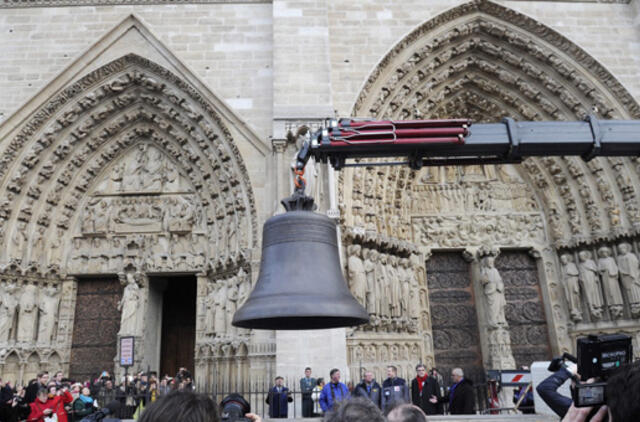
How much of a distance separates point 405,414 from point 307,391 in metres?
4.78

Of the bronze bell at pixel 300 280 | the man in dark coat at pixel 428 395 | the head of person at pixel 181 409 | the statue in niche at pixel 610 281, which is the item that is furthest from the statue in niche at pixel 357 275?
the head of person at pixel 181 409

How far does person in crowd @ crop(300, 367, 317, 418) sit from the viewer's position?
5.77 meters

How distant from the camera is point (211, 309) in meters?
8.30

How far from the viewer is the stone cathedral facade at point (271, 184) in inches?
320

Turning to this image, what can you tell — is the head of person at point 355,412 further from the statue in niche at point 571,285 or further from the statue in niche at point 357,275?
the statue in niche at point 571,285

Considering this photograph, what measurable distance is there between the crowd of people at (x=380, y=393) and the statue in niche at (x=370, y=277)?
1.89 meters

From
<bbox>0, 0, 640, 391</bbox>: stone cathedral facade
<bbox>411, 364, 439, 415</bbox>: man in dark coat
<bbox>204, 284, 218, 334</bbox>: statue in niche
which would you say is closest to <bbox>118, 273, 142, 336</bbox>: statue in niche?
<bbox>0, 0, 640, 391</bbox>: stone cathedral facade

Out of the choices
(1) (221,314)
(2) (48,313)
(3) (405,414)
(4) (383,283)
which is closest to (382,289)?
(4) (383,283)

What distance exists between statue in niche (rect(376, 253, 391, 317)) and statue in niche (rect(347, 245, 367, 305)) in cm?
36

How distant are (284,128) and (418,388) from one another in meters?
4.37

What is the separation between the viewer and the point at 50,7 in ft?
29.9

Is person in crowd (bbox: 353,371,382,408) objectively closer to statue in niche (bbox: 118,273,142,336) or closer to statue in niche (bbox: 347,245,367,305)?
statue in niche (bbox: 347,245,367,305)

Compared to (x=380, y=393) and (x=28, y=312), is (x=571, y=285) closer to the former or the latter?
(x=380, y=393)

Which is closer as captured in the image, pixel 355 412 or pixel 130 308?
pixel 355 412
